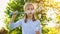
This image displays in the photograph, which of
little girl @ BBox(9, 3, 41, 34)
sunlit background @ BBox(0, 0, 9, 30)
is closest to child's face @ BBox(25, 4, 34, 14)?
little girl @ BBox(9, 3, 41, 34)

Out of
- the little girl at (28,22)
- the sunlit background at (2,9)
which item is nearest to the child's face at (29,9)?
the little girl at (28,22)

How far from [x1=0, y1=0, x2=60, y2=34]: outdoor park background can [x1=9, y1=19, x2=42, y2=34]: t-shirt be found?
3 cm

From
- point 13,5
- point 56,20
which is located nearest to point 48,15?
point 56,20

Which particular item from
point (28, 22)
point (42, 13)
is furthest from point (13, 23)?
point (42, 13)

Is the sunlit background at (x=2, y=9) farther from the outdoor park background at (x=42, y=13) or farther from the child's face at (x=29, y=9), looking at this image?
the child's face at (x=29, y=9)

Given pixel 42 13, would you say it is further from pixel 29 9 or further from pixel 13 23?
pixel 13 23

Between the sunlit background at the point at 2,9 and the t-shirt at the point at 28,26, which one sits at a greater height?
the sunlit background at the point at 2,9

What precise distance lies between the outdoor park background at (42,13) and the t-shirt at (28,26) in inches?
1.3

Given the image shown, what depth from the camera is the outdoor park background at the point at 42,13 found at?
146 cm

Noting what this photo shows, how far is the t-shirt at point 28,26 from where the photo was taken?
4.66 ft

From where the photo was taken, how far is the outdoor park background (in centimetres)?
146

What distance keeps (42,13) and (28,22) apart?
0.14 metres

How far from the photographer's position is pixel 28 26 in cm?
143

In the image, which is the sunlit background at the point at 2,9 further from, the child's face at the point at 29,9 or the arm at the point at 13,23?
the child's face at the point at 29,9
